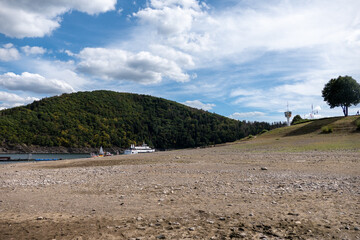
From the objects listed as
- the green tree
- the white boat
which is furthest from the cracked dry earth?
the white boat

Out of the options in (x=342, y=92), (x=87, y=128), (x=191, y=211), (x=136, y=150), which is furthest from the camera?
(x=87, y=128)

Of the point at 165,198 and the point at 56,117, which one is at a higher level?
the point at 56,117

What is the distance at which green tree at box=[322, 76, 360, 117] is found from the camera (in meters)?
64.6

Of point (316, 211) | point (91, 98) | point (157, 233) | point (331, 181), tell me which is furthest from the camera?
point (91, 98)

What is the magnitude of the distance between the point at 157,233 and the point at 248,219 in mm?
2264

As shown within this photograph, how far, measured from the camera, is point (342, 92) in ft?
214

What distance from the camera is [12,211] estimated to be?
315 inches

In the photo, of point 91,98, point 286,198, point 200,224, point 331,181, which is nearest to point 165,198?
point 200,224

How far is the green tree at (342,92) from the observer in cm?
6462

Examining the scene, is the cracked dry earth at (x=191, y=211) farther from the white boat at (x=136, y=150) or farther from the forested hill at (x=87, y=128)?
the forested hill at (x=87, y=128)

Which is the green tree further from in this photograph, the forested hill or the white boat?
the forested hill

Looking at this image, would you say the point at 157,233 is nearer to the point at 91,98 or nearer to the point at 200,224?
the point at 200,224

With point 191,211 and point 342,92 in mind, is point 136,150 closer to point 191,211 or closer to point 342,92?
point 342,92

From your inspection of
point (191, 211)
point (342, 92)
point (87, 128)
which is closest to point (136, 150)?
point (342, 92)
